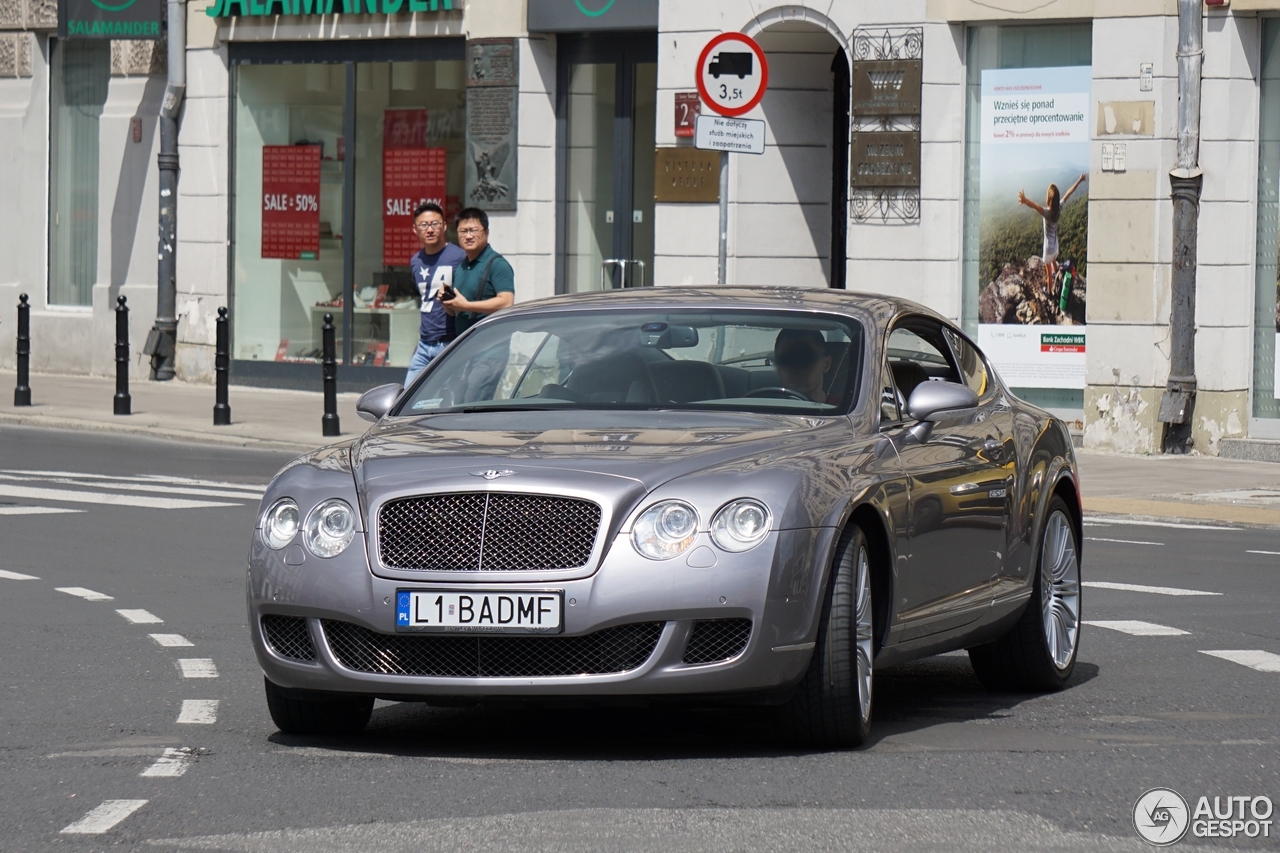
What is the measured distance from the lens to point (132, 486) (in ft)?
51.8

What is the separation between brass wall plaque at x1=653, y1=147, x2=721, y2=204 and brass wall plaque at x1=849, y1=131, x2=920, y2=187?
171 cm

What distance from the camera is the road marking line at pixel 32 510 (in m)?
14.0

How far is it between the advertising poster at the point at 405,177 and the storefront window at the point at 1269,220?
899 cm

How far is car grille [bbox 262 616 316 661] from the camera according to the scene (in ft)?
22.0

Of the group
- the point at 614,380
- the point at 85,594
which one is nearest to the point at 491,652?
the point at 614,380

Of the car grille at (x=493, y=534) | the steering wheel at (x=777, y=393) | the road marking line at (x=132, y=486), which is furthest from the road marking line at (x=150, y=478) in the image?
the car grille at (x=493, y=534)

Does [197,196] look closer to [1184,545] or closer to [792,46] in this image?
[792,46]

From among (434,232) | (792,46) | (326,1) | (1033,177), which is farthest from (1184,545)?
(326,1)

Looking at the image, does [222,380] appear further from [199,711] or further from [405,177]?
[199,711]

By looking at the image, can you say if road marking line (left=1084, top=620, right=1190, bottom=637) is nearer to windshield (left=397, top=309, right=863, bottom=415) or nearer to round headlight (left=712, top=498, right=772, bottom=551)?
windshield (left=397, top=309, right=863, bottom=415)

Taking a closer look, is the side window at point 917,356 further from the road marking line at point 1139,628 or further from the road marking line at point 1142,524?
the road marking line at point 1142,524

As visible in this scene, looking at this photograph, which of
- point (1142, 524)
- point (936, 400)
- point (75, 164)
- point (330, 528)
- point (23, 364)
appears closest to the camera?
point (330, 528)

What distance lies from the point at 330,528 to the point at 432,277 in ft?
31.0

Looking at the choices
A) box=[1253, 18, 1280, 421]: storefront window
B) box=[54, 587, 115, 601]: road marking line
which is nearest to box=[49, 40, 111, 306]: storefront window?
box=[1253, 18, 1280, 421]: storefront window
